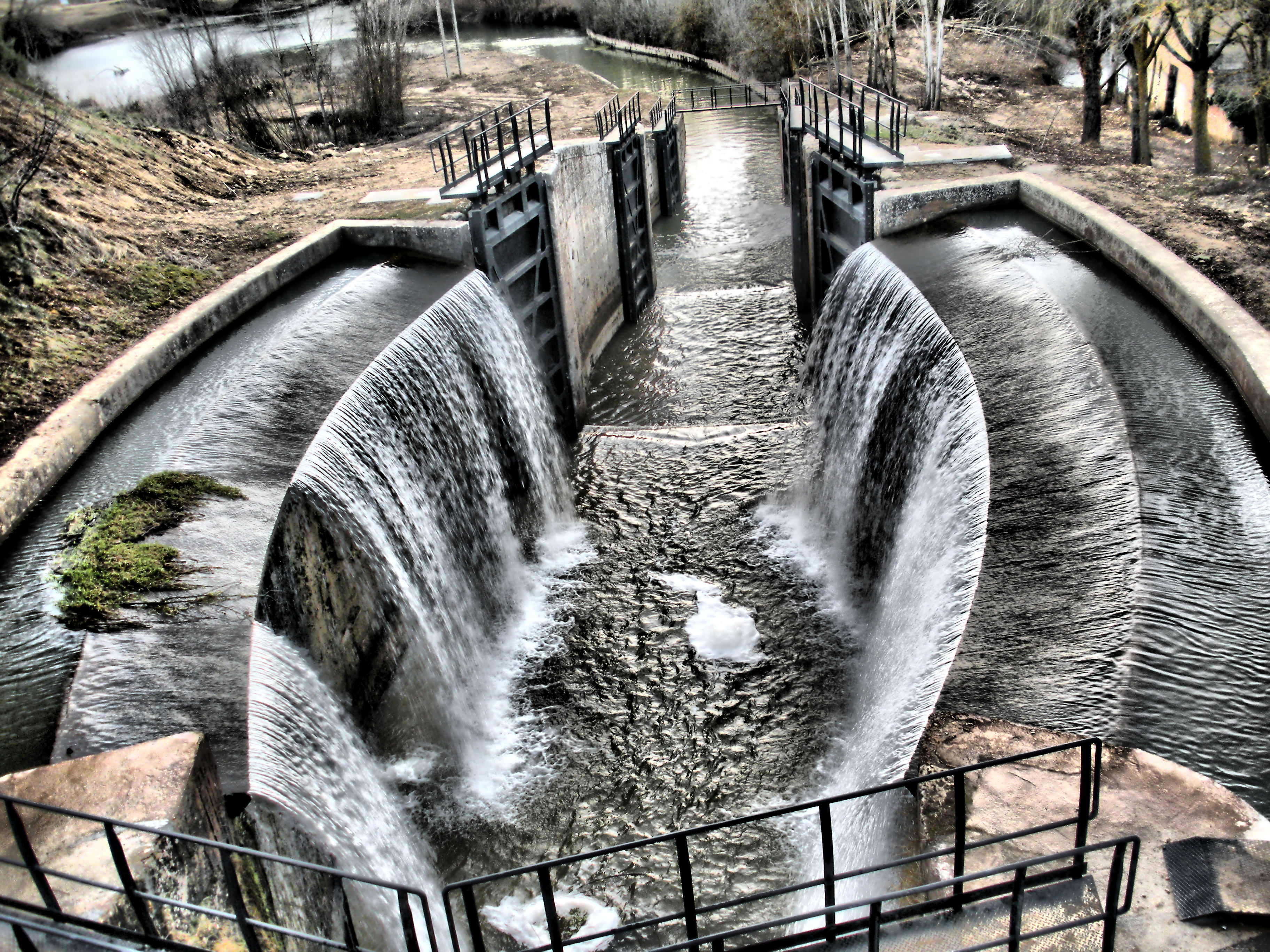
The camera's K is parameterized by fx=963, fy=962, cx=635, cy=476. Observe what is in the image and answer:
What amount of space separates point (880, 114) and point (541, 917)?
75.0 feet

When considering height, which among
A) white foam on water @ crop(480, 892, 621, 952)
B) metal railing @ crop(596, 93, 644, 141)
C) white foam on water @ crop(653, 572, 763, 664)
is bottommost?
white foam on water @ crop(480, 892, 621, 952)

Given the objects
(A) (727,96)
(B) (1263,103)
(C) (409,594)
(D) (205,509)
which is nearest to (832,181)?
(B) (1263,103)

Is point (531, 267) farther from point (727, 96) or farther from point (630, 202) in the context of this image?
point (727, 96)

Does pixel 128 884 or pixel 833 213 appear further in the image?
pixel 833 213

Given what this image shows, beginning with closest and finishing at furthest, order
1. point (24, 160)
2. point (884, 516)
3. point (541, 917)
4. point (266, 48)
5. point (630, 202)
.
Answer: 1. point (541, 917)
2. point (884, 516)
3. point (24, 160)
4. point (630, 202)
5. point (266, 48)

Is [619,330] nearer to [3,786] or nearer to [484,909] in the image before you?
[484,909]

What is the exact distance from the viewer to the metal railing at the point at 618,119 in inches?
763

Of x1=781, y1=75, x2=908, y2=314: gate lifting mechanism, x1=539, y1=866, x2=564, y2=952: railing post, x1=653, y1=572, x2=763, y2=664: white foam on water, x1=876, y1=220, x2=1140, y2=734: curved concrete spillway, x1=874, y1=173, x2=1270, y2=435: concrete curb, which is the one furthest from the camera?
x1=781, y1=75, x2=908, y2=314: gate lifting mechanism

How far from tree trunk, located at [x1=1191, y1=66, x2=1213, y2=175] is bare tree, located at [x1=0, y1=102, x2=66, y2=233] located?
1945cm

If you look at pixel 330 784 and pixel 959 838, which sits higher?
Result: pixel 959 838

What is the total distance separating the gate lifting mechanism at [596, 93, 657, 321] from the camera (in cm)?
1930

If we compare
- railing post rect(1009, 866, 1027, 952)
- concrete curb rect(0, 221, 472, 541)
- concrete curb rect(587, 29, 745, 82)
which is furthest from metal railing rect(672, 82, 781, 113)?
railing post rect(1009, 866, 1027, 952)

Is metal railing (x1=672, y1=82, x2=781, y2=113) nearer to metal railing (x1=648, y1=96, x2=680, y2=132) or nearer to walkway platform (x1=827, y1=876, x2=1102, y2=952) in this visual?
metal railing (x1=648, y1=96, x2=680, y2=132)

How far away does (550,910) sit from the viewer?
4.12 m
